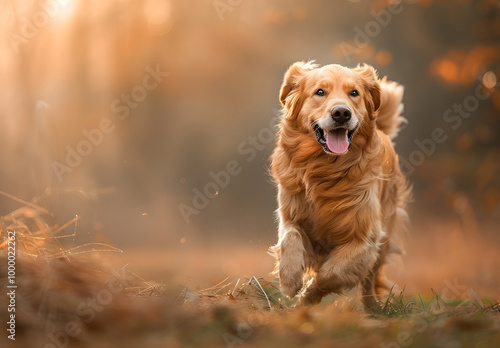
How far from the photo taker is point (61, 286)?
209 cm

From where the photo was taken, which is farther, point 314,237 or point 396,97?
point 396,97

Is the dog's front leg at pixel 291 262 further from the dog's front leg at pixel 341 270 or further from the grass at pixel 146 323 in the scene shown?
the grass at pixel 146 323

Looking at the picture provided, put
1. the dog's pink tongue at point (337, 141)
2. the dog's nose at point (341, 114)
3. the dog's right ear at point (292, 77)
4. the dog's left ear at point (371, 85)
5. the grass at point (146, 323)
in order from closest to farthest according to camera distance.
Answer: the grass at point (146, 323)
the dog's nose at point (341, 114)
the dog's pink tongue at point (337, 141)
the dog's left ear at point (371, 85)
the dog's right ear at point (292, 77)

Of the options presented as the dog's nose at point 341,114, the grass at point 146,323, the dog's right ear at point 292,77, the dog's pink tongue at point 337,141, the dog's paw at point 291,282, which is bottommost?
the dog's paw at point 291,282

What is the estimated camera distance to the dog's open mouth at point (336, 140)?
331 centimetres

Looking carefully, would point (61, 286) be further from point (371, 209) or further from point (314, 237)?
point (371, 209)

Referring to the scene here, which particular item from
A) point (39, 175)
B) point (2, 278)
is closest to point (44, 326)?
point (2, 278)

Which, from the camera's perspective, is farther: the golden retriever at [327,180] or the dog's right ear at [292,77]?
the dog's right ear at [292,77]

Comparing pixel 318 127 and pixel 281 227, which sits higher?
pixel 318 127

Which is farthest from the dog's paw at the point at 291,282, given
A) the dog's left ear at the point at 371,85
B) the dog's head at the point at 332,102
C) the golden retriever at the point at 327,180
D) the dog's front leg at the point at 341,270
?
the dog's left ear at the point at 371,85

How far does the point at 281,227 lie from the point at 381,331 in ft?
5.77

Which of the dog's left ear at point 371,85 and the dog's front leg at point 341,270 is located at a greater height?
the dog's left ear at point 371,85

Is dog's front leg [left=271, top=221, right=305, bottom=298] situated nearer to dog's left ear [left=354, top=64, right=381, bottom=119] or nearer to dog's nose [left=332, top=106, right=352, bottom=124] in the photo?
dog's nose [left=332, top=106, right=352, bottom=124]

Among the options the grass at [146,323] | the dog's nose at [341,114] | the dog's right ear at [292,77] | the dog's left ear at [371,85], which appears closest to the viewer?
the grass at [146,323]
